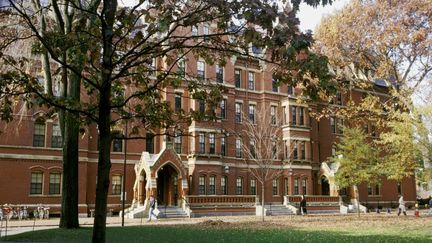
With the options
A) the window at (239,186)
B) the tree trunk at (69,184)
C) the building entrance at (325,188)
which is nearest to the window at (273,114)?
the window at (239,186)

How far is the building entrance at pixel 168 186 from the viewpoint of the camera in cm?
3853

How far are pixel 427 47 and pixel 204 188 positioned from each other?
21.3 metres

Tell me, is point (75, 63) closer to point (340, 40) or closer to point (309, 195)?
point (340, 40)

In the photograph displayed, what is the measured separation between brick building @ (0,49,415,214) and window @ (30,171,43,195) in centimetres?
7

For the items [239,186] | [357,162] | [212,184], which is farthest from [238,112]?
[357,162]

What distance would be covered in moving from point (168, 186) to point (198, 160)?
345 cm

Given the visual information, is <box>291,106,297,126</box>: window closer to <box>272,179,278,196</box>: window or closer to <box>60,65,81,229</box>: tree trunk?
<box>272,179,278,196</box>: window

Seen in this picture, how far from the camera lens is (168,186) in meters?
39.6

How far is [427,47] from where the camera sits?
26.8 meters

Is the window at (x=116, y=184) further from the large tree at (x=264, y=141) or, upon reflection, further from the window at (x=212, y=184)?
the large tree at (x=264, y=141)

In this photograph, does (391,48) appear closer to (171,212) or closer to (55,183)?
(171,212)

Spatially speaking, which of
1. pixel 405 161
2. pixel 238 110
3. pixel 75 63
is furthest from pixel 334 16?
pixel 75 63

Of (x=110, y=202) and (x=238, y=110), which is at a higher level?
(x=238, y=110)

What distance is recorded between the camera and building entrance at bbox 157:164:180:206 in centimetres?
3853
